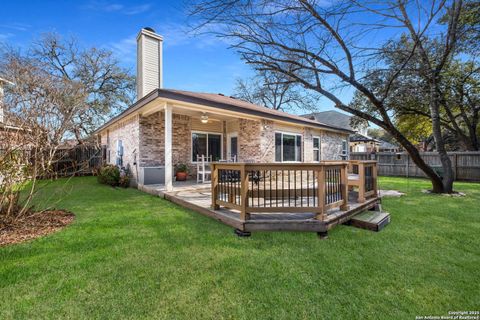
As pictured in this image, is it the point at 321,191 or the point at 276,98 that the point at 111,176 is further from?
the point at 276,98

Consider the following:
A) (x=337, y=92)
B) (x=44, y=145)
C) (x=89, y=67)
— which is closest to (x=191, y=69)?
(x=337, y=92)

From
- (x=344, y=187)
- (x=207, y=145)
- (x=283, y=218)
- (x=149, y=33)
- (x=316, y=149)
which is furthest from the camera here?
(x=316, y=149)

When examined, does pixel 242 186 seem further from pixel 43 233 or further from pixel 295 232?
pixel 43 233

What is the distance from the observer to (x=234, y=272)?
250 centimetres

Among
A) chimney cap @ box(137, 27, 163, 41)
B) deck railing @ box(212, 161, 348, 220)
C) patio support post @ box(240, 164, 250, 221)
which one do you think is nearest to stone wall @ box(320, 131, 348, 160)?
deck railing @ box(212, 161, 348, 220)

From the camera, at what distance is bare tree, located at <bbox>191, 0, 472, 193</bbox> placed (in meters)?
5.26

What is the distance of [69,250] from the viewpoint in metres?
2.96

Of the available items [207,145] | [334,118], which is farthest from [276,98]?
[207,145]

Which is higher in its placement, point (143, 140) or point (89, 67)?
point (89, 67)

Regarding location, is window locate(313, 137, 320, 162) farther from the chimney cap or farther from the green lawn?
the chimney cap

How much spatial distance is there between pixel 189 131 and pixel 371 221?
7.41 meters

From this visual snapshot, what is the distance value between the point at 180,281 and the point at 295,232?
2.08 metres

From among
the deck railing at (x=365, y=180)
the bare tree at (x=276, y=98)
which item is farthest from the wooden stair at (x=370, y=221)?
the bare tree at (x=276, y=98)

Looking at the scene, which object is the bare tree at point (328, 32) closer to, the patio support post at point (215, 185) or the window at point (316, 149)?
the patio support post at point (215, 185)
